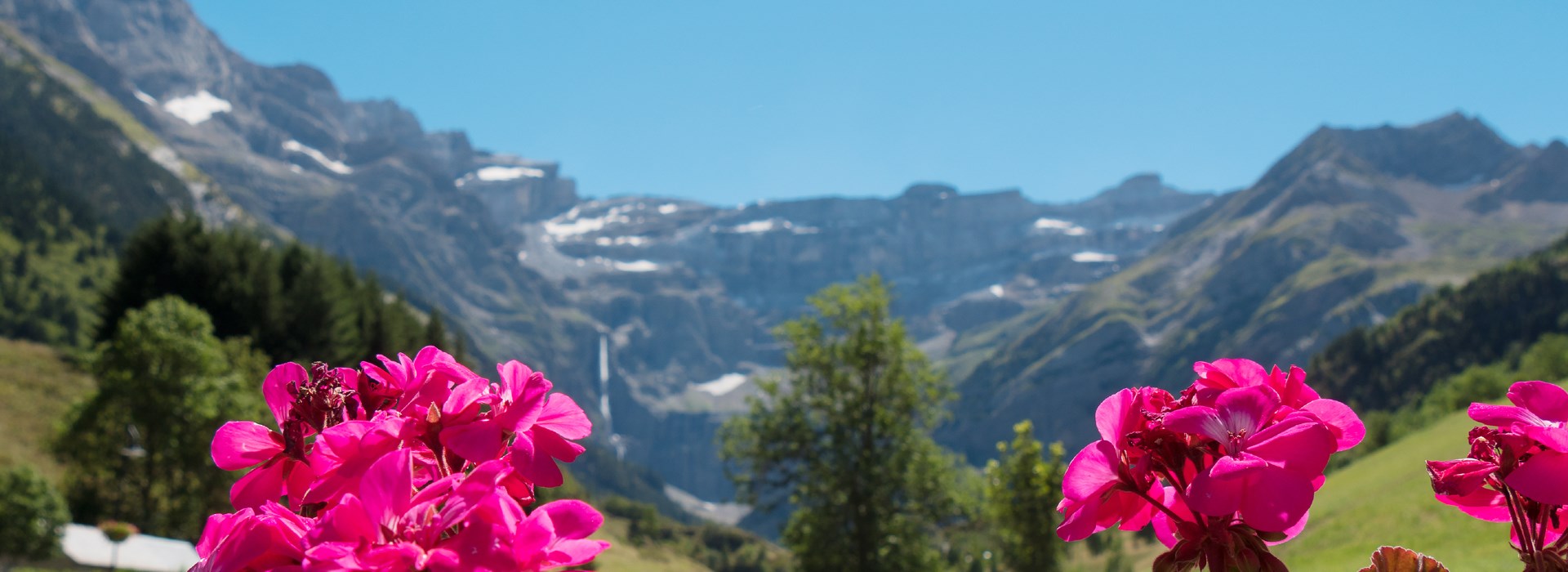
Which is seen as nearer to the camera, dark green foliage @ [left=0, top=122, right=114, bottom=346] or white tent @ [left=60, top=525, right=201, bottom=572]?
white tent @ [left=60, top=525, right=201, bottom=572]

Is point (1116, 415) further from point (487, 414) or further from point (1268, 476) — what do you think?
point (487, 414)

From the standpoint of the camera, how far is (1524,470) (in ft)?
5.59

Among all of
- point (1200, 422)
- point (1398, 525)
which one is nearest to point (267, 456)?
point (1200, 422)

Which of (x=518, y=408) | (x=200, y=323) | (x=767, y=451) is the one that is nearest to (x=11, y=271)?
(x=200, y=323)

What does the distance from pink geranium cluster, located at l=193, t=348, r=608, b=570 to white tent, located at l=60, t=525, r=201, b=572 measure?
122 feet

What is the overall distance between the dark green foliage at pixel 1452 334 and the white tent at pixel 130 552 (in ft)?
504

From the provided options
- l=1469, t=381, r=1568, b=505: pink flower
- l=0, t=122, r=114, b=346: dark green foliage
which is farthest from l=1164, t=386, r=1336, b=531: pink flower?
l=0, t=122, r=114, b=346: dark green foliage

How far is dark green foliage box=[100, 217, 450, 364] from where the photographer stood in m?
61.2

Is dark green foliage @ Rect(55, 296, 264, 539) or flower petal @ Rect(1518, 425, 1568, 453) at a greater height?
flower petal @ Rect(1518, 425, 1568, 453)

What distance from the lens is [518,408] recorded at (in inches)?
70.3

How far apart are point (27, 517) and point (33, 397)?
28221 mm

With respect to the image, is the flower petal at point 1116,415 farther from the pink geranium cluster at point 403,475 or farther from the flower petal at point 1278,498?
the pink geranium cluster at point 403,475

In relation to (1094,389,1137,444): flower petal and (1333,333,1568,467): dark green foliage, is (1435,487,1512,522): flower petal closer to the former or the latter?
(1094,389,1137,444): flower petal

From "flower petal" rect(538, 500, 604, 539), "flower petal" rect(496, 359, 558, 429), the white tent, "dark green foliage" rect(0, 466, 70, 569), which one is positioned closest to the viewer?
"flower petal" rect(538, 500, 604, 539)
